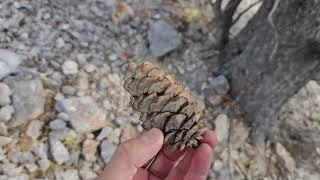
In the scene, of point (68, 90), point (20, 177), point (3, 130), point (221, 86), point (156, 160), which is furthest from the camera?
point (221, 86)

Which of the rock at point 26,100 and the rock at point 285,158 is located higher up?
the rock at point 26,100

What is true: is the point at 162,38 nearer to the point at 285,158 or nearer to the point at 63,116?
the point at 63,116

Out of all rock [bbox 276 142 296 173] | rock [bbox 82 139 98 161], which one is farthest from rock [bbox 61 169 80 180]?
rock [bbox 276 142 296 173]

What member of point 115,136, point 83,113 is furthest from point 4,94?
point 115,136

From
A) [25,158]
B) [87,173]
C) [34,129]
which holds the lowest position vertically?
[87,173]

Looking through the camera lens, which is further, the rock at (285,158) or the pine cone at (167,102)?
the rock at (285,158)

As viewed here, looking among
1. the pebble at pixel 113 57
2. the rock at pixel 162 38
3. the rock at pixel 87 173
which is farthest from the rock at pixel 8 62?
the rock at pixel 162 38

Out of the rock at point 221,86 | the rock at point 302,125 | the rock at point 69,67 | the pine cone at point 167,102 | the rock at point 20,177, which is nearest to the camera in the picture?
the pine cone at point 167,102

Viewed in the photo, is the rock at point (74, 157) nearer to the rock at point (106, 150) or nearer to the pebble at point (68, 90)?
the rock at point (106, 150)
